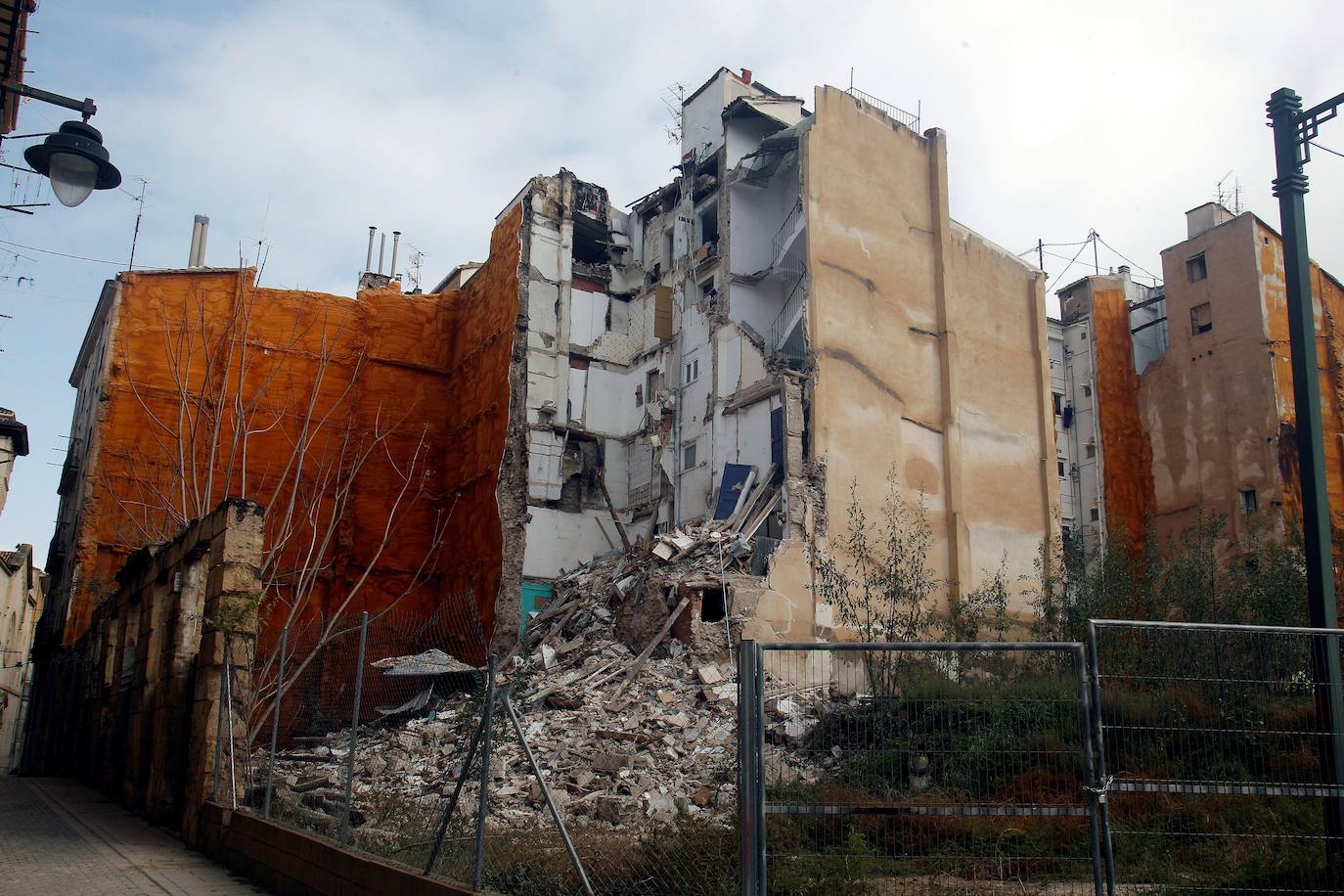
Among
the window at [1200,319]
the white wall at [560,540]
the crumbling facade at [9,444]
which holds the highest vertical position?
the window at [1200,319]

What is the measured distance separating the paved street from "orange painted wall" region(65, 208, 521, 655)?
46.4ft

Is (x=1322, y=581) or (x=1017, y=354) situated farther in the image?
(x=1017, y=354)

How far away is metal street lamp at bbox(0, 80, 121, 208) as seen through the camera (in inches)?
320

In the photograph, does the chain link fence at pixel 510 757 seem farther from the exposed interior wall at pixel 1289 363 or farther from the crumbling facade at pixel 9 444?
the exposed interior wall at pixel 1289 363

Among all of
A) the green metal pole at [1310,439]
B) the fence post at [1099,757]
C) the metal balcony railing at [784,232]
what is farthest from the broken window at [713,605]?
the fence post at [1099,757]

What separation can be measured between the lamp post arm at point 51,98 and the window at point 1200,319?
3764cm

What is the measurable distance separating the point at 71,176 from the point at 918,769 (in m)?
7.39

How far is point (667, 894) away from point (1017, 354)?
27.9 m

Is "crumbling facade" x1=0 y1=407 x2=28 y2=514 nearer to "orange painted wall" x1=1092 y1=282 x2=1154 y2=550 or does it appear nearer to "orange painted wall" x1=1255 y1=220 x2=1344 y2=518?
"orange painted wall" x1=1092 y1=282 x2=1154 y2=550

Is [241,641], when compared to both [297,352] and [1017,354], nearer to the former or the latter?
[297,352]

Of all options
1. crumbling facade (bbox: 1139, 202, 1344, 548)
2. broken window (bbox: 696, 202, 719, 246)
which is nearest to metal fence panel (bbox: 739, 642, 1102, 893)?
broken window (bbox: 696, 202, 719, 246)

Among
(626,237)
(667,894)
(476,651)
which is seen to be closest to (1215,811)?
(667,894)

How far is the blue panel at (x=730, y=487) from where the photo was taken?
2662 cm

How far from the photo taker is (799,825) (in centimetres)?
577
